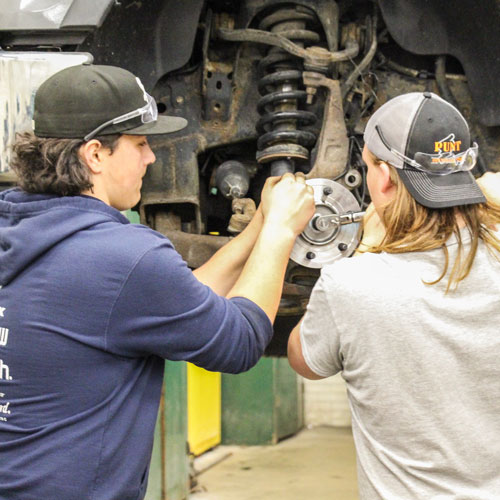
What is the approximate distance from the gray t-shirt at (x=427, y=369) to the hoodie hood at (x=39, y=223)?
48cm

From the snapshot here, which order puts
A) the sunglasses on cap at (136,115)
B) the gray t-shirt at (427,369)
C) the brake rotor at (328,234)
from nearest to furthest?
the gray t-shirt at (427,369)
the sunglasses on cap at (136,115)
the brake rotor at (328,234)

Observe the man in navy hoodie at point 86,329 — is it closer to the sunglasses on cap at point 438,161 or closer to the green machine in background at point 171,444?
the sunglasses on cap at point 438,161

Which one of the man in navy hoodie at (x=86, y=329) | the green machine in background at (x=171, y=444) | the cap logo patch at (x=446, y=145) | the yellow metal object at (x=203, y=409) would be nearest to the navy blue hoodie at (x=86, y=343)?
the man in navy hoodie at (x=86, y=329)

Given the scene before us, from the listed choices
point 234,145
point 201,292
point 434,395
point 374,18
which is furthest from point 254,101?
point 434,395

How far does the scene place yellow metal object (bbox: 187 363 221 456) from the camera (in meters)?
6.99

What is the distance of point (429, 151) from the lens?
140 cm

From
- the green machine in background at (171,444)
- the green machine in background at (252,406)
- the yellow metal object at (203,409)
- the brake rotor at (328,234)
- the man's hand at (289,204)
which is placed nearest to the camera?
the man's hand at (289,204)

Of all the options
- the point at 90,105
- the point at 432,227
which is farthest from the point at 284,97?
the point at 432,227

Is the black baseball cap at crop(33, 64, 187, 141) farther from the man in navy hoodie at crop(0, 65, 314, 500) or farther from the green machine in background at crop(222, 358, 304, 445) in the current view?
the green machine in background at crop(222, 358, 304, 445)

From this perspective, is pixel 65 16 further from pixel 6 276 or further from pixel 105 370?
pixel 105 370

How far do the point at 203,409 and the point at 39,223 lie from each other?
6.13 metres

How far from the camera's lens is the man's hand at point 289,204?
1729 millimetres

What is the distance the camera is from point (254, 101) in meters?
2.37

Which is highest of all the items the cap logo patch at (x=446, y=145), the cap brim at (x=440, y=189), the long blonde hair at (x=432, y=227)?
the cap logo patch at (x=446, y=145)
